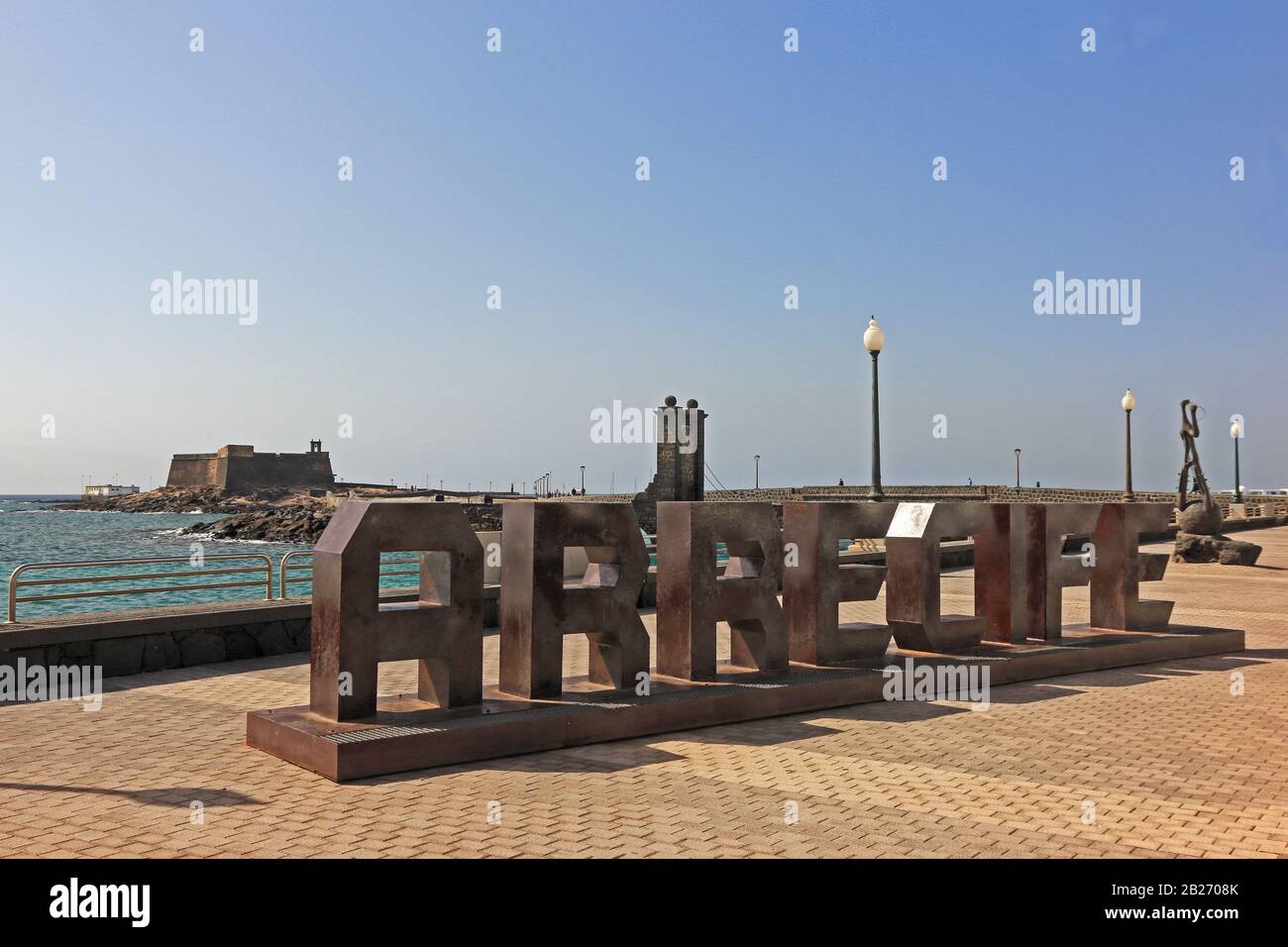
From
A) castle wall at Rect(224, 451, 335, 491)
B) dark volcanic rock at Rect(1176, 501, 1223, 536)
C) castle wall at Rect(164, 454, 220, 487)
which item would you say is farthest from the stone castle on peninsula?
dark volcanic rock at Rect(1176, 501, 1223, 536)

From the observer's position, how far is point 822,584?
9.95 meters

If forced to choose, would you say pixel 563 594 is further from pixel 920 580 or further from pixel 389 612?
pixel 920 580

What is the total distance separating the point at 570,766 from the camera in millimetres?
7090

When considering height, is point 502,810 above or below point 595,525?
below

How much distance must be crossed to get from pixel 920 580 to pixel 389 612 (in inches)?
220

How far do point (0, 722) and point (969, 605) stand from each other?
14.2 m

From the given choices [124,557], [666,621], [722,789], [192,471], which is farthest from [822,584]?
[192,471]

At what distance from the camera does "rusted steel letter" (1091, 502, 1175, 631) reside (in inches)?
491

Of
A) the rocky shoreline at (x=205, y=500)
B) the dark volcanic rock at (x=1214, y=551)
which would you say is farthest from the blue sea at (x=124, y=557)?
the dark volcanic rock at (x=1214, y=551)

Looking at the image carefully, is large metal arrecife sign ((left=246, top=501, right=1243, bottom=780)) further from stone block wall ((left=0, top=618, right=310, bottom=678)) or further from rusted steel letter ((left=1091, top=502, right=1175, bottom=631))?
stone block wall ((left=0, top=618, right=310, bottom=678))

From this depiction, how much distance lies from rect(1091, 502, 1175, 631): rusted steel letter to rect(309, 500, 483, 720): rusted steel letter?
325 inches

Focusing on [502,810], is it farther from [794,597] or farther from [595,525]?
[794,597]

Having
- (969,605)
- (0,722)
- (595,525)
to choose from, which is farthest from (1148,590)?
(0,722)

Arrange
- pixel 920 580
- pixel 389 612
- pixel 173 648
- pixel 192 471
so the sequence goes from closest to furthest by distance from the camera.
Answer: pixel 389 612
pixel 920 580
pixel 173 648
pixel 192 471
